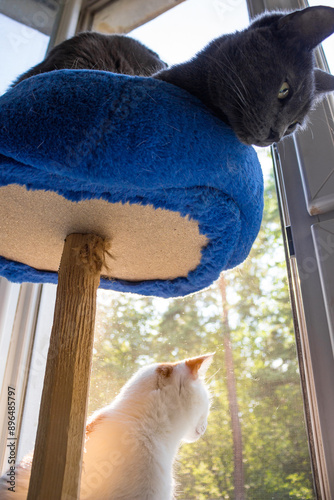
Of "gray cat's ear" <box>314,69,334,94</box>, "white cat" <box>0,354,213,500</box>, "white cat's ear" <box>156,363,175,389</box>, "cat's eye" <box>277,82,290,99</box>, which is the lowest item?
"white cat" <box>0,354,213,500</box>

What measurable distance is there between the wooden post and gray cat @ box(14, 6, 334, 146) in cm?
35

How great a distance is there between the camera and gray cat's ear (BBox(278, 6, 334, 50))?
733 mm

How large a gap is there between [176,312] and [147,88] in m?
0.80

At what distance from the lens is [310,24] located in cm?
74

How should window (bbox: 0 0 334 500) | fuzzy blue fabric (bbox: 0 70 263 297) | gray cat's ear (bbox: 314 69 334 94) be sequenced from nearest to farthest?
fuzzy blue fabric (bbox: 0 70 263 297)
gray cat's ear (bbox: 314 69 334 94)
window (bbox: 0 0 334 500)

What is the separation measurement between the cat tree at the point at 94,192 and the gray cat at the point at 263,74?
52mm

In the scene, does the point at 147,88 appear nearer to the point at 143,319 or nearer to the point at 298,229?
the point at 298,229

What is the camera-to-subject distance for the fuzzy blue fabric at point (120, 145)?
583 millimetres

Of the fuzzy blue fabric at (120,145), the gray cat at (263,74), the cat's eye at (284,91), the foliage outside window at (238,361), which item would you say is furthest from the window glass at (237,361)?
the fuzzy blue fabric at (120,145)

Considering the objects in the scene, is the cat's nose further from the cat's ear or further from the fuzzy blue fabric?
the cat's ear

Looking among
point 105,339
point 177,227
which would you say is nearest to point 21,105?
point 177,227

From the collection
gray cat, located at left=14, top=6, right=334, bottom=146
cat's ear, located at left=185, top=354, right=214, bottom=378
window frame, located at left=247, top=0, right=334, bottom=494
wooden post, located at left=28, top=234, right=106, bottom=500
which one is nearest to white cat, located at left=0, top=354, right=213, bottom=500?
cat's ear, located at left=185, top=354, right=214, bottom=378

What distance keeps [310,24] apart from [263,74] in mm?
133

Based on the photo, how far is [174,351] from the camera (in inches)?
49.4
